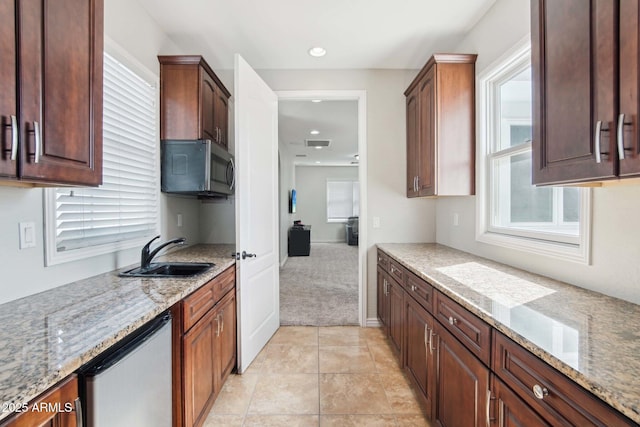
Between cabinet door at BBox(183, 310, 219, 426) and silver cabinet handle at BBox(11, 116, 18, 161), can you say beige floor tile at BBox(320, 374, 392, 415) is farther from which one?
silver cabinet handle at BBox(11, 116, 18, 161)

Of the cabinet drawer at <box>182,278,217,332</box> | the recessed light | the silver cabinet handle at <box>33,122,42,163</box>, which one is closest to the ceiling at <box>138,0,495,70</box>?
the recessed light

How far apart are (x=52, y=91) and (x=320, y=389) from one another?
7.11 feet

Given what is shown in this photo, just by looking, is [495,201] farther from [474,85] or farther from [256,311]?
[256,311]

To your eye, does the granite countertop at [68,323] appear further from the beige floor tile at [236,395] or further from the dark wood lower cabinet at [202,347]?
the beige floor tile at [236,395]

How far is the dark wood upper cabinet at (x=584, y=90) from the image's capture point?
85 centimetres

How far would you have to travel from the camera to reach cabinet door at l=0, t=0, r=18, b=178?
878 mm

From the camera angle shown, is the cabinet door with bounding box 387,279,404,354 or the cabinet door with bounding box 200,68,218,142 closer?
the cabinet door with bounding box 387,279,404,354

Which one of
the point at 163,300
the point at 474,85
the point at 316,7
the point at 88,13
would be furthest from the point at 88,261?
the point at 474,85

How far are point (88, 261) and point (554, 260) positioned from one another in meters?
2.53

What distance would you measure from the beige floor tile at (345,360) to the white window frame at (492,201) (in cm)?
133

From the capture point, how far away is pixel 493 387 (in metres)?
1.05

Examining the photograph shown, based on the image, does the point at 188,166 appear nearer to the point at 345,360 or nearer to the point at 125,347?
the point at 125,347

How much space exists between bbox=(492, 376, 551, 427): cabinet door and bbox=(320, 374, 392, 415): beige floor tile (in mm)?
998

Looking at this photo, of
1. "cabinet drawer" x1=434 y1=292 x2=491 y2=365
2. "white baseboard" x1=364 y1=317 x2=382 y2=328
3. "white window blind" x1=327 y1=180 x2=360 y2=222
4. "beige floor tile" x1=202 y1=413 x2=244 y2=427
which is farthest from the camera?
"white window blind" x1=327 y1=180 x2=360 y2=222
